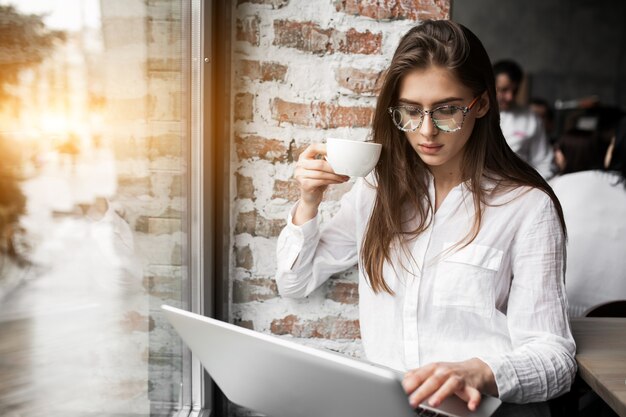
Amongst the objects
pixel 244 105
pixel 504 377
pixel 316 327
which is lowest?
pixel 316 327

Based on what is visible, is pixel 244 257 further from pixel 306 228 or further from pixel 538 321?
pixel 538 321

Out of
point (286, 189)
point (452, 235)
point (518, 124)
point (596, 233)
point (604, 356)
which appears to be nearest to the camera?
point (604, 356)

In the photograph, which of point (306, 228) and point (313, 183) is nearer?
point (313, 183)

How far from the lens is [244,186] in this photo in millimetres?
1533

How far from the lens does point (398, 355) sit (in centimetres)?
135

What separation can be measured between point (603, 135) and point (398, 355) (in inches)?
82.1

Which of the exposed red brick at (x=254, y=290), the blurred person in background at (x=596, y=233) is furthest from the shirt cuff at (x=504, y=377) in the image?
the blurred person in background at (x=596, y=233)

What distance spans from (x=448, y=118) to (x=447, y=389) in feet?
1.82

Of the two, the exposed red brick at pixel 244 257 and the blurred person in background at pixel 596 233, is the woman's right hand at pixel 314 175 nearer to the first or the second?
the exposed red brick at pixel 244 257

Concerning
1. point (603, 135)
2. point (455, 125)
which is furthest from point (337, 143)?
point (603, 135)

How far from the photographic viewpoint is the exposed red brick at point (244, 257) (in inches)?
61.6

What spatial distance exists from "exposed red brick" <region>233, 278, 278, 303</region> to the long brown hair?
1.00ft

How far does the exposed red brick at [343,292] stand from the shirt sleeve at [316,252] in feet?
0.21

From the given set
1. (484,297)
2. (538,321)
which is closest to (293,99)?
(484,297)
